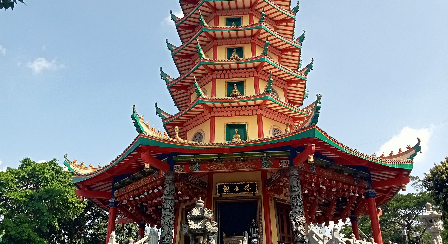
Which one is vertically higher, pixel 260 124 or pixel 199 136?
pixel 260 124

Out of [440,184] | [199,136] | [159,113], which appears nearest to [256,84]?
[199,136]

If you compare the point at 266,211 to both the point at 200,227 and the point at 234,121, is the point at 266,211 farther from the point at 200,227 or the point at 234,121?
the point at 200,227

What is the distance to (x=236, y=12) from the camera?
18047 millimetres

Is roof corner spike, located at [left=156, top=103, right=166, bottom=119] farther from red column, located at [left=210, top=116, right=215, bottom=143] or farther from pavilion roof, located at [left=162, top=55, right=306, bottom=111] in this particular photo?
red column, located at [left=210, top=116, right=215, bottom=143]

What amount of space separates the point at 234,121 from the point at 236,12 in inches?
251

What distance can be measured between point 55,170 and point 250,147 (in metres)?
17.0

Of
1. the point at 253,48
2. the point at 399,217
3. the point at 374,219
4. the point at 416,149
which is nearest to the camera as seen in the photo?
the point at 374,219

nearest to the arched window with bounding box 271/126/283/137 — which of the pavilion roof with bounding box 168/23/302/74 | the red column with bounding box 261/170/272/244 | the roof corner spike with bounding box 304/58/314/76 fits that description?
the red column with bounding box 261/170/272/244

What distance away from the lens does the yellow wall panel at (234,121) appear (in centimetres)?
1429

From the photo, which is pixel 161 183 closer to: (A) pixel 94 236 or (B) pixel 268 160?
(B) pixel 268 160

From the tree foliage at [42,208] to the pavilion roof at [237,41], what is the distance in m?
11.2

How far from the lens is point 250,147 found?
11508mm

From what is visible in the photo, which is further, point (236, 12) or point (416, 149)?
point (236, 12)

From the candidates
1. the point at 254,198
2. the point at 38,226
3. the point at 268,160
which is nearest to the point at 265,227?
the point at 254,198
